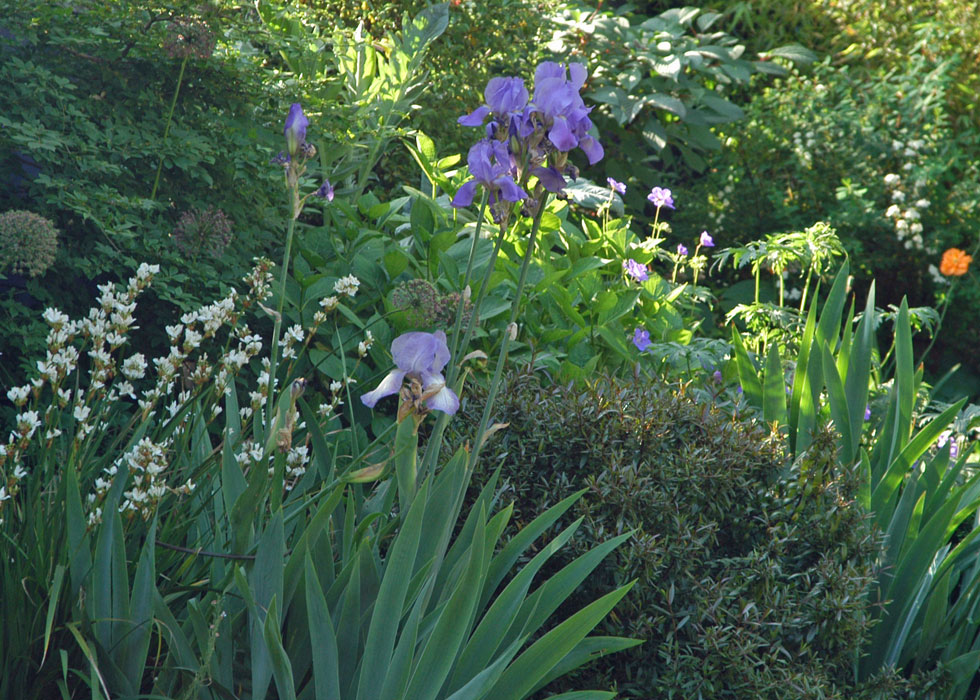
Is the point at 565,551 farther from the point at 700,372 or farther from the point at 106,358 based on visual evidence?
the point at 700,372

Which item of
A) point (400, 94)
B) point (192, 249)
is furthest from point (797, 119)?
point (192, 249)

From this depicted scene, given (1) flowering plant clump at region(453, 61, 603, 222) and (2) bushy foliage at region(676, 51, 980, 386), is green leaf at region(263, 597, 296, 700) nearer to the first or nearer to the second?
(1) flowering plant clump at region(453, 61, 603, 222)

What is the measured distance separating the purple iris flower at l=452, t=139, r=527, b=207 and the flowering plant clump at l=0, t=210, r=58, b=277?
123 centimetres

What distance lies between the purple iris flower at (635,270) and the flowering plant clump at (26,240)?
6.15 ft

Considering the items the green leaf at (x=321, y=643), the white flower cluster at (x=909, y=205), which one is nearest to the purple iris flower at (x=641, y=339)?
the green leaf at (x=321, y=643)

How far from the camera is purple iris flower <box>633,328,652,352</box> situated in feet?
10.3

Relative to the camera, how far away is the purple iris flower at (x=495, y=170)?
1.43 meters

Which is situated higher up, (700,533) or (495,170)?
(495,170)

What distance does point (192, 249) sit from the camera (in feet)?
8.70

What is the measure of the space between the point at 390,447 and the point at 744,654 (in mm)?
840

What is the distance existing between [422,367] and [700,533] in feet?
3.08

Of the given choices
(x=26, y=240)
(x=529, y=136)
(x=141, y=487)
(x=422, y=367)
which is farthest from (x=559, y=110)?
(x=26, y=240)

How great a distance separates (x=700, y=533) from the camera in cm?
201

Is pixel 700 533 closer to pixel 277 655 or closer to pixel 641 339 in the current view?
pixel 277 655
